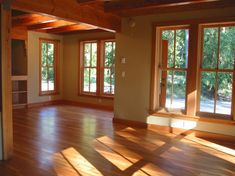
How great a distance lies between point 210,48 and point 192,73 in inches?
22.9

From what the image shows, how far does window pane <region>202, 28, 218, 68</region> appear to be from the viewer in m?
4.68

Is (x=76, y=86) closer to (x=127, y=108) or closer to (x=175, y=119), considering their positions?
(x=127, y=108)

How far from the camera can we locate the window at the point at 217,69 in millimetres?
4582

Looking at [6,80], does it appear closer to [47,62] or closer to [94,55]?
[94,55]

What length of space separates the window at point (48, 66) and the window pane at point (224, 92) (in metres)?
5.47

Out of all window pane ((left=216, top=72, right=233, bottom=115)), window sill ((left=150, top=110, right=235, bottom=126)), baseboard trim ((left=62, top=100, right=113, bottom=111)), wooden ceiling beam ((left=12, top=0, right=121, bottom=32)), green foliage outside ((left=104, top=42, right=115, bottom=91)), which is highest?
wooden ceiling beam ((left=12, top=0, right=121, bottom=32))

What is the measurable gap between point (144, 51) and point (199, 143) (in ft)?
7.26

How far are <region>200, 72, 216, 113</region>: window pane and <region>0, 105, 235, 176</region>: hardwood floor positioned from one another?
70cm

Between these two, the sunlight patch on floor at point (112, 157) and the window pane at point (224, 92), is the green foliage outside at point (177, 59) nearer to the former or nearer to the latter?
the window pane at point (224, 92)

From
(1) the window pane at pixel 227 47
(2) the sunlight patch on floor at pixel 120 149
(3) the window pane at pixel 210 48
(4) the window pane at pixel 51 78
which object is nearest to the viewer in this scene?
(2) the sunlight patch on floor at pixel 120 149

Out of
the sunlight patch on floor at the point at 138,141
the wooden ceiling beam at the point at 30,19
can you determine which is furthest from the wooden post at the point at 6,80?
the wooden ceiling beam at the point at 30,19

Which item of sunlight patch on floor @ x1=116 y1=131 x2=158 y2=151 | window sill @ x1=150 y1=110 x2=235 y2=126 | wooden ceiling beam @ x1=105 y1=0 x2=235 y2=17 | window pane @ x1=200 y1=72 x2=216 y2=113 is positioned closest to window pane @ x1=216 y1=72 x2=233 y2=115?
window pane @ x1=200 y1=72 x2=216 y2=113

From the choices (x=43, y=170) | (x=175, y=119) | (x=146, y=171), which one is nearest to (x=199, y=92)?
(x=175, y=119)

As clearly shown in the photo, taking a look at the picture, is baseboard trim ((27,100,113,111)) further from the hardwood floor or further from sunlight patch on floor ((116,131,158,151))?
sunlight patch on floor ((116,131,158,151))
